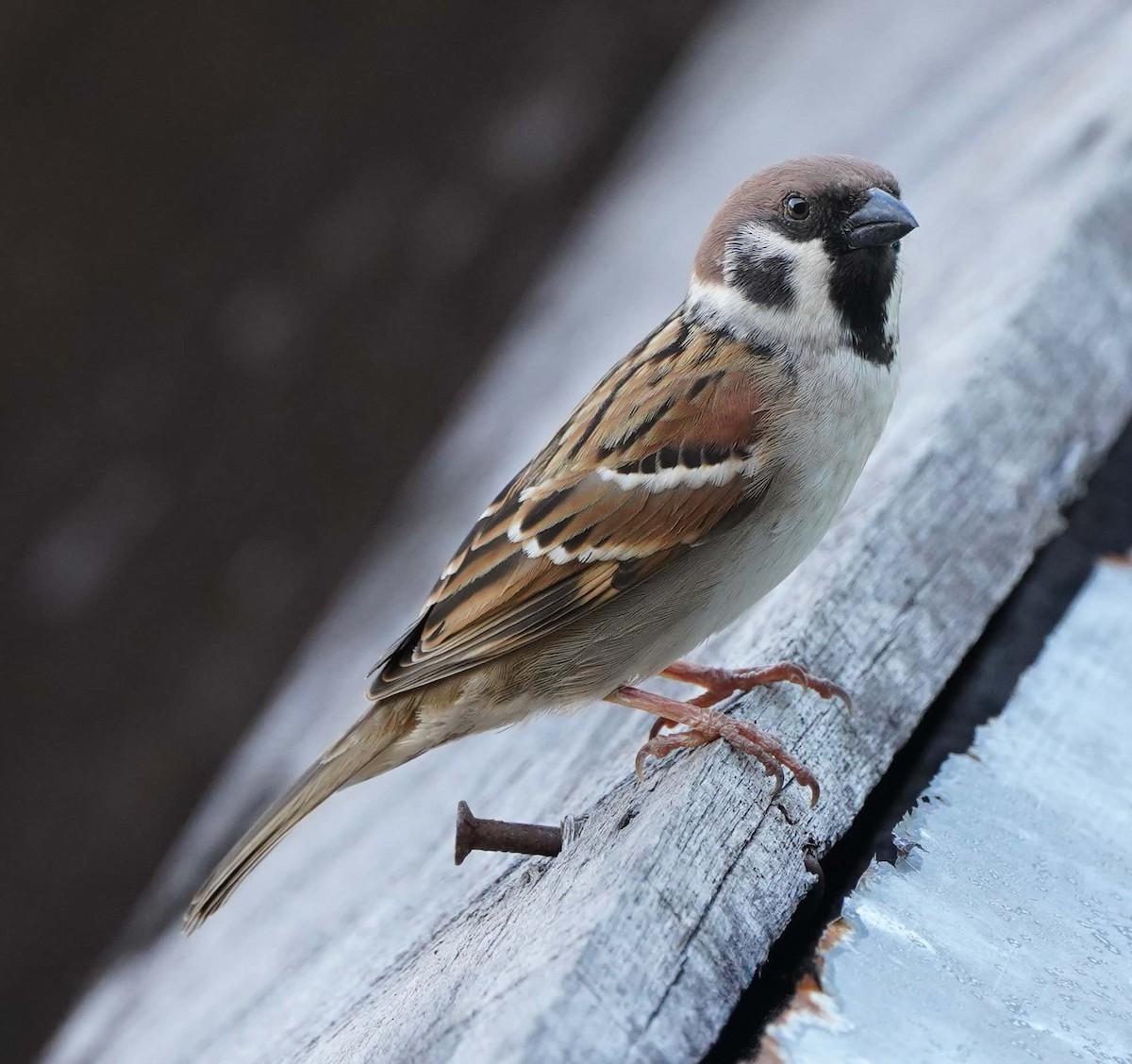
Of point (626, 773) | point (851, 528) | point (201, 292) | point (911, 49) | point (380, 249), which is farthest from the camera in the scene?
point (911, 49)

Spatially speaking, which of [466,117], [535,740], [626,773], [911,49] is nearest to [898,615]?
[626,773]

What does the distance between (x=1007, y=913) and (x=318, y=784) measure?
0.99 meters

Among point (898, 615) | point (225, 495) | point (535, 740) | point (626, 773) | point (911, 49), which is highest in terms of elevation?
point (911, 49)

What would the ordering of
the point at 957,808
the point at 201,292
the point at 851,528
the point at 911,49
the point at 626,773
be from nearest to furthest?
the point at 957,808
the point at 626,773
the point at 851,528
the point at 201,292
the point at 911,49

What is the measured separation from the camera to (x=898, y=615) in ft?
5.94

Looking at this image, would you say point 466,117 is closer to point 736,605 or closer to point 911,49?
point 911,49

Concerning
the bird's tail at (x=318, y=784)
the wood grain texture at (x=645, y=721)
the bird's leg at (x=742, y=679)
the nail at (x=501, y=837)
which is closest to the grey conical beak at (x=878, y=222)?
the wood grain texture at (x=645, y=721)

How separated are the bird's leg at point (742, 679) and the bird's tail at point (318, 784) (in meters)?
0.41

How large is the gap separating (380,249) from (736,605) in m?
2.96

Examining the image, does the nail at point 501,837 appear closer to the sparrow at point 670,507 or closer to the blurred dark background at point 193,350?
the sparrow at point 670,507

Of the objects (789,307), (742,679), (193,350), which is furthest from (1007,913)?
(193,350)

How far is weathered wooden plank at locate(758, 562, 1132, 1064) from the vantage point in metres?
1.16

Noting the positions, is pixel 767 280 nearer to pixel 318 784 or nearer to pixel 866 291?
pixel 866 291

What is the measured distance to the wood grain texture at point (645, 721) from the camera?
115cm
